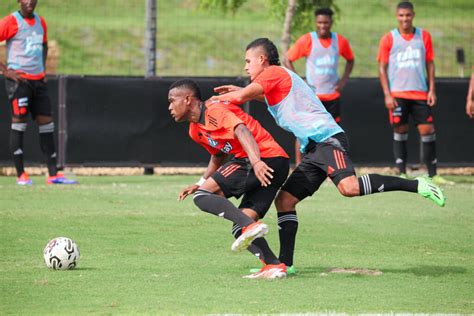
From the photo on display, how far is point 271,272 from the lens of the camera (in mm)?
8352

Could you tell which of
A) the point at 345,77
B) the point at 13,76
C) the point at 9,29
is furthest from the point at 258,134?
the point at 345,77

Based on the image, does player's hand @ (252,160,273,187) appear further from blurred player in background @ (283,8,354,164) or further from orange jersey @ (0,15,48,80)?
blurred player in background @ (283,8,354,164)

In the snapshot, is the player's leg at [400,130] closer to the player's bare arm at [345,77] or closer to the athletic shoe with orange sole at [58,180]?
the player's bare arm at [345,77]

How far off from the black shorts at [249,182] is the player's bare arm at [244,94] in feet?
1.69

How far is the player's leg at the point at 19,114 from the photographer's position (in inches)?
584

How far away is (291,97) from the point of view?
8.77 meters

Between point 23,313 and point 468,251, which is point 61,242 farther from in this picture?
point 468,251

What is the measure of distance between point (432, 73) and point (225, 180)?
806cm

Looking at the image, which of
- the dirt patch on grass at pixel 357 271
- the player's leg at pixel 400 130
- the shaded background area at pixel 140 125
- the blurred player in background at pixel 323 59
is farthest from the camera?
the shaded background area at pixel 140 125

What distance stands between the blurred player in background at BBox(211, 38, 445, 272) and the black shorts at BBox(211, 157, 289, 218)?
252 millimetres

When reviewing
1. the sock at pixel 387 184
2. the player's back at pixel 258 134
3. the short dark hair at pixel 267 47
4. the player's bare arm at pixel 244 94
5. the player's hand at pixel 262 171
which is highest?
the short dark hair at pixel 267 47

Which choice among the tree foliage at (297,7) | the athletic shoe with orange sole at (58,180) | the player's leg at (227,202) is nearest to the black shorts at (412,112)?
the athletic shoe with orange sole at (58,180)

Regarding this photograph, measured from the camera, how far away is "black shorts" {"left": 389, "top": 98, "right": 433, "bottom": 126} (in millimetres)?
15812

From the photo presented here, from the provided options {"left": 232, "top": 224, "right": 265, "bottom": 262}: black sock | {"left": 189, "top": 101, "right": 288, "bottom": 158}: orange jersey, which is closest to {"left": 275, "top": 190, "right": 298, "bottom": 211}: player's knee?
{"left": 189, "top": 101, "right": 288, "bottom": 158}: orange jersey
